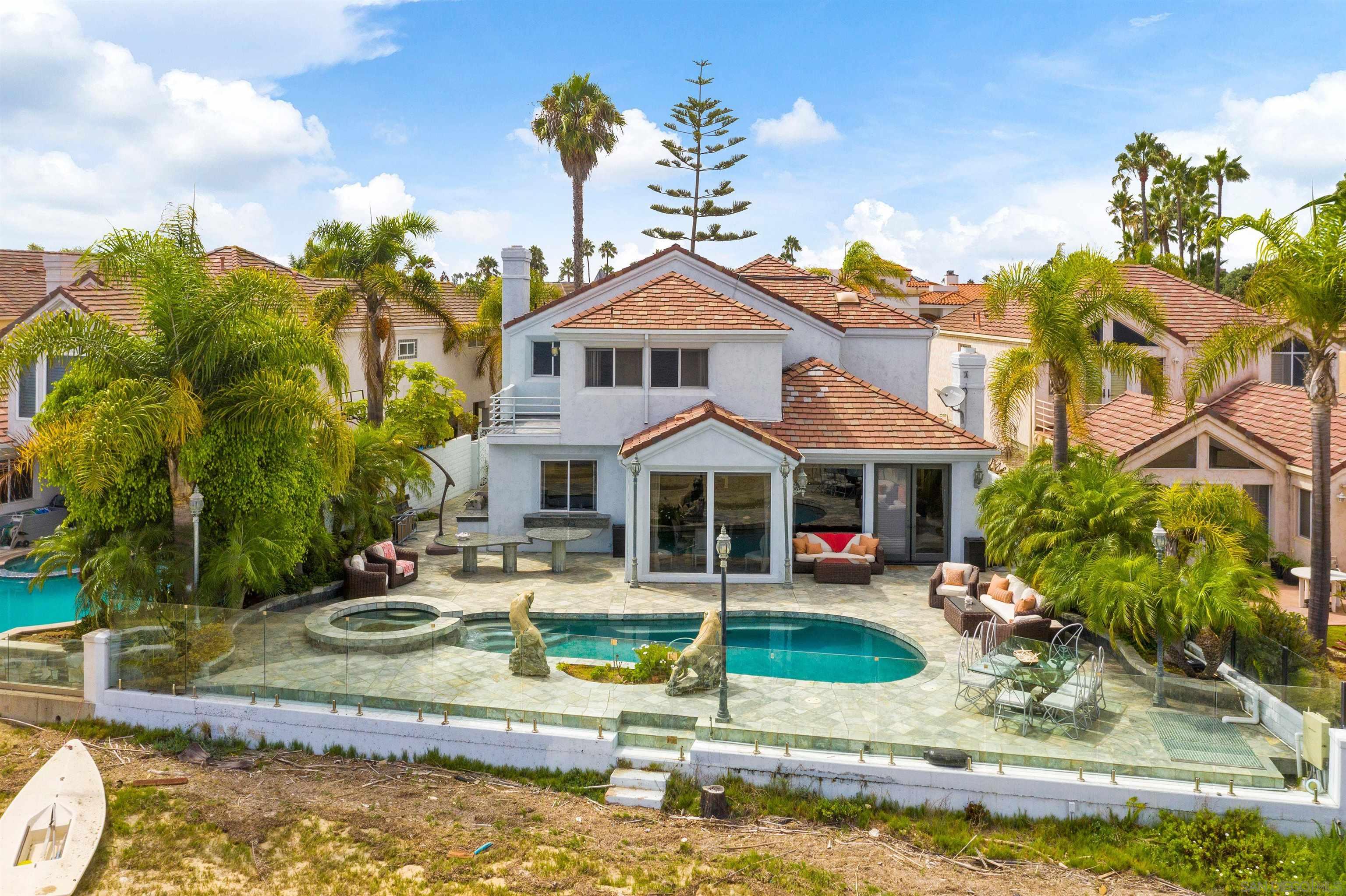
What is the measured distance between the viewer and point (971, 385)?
25250mm

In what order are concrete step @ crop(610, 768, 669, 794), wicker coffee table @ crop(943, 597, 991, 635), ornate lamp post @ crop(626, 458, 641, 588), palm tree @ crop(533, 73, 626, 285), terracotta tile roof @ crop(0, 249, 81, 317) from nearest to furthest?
concrete step @ crop(610, 768, 669, 794) → wicker coffee table @ crop(943, 597, 991, 635) → ornate lamp post @ crop(626, 458, 641, 588) → terracotta tile roof @ crop(0, 249, 81, 317) → palm tree @ crop(533, 73, 626, 285)

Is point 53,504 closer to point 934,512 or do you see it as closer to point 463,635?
point 463,635

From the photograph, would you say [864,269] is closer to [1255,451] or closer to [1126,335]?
[1126,335]

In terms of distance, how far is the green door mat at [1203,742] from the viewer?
12.0m

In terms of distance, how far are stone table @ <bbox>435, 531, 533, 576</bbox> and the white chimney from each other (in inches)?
446

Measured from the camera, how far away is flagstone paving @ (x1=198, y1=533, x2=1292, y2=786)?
488 inches

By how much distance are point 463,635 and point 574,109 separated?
30835 mm

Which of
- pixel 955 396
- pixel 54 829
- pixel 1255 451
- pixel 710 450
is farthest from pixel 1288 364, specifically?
pixel 54 829

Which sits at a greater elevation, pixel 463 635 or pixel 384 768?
pixel 463 635

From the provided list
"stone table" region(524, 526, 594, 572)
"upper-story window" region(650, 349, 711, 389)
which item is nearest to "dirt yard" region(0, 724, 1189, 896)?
"stone table" region(524, 526, 594, 572)

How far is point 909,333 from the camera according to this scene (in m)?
28.6

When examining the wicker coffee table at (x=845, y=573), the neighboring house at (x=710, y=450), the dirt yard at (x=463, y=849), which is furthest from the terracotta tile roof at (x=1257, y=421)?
the dirt yard at (x=463, y=849)

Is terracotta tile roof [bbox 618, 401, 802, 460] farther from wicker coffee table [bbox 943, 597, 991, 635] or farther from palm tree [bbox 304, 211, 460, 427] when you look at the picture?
palm tree [bbox 304, 211, 460, 427]

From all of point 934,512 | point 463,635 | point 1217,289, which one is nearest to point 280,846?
point 463,635
